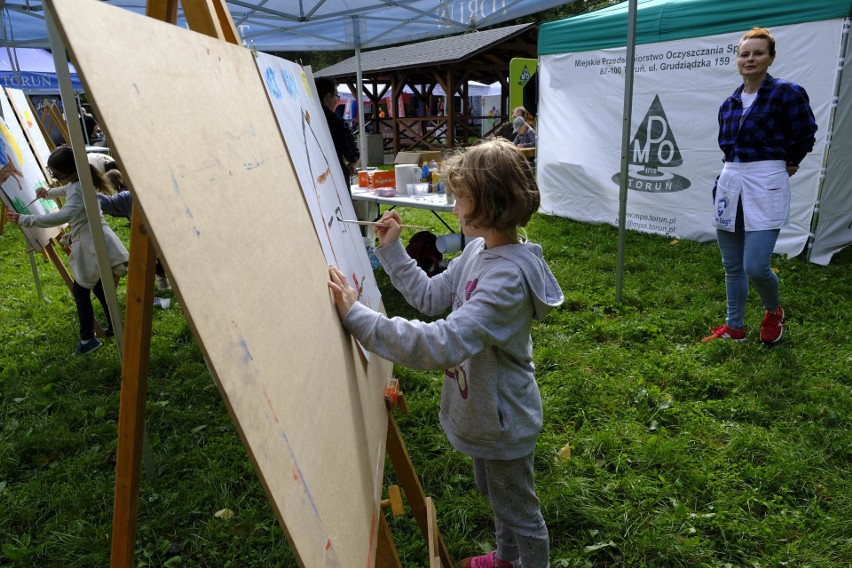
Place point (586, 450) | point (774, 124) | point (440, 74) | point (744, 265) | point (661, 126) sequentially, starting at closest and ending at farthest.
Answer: point (586, 450), point (774, 124), point (744, 265), point (661, 126), point (440, 74)

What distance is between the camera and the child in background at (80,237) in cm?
347

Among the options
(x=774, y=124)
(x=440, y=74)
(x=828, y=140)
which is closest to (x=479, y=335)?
(x=774, y=124)

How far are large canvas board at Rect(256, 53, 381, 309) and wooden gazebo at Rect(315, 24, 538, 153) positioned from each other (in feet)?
40.3

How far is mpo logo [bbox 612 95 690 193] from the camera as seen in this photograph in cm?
600

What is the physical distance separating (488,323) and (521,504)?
69 cm

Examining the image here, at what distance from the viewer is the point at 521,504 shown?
1653 mm

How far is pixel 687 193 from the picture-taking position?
19.5 ft

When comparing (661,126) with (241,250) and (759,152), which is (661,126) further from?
(241,250)

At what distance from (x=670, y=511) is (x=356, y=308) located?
1.77 metres

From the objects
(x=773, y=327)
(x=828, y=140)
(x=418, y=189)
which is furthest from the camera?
(x=828, y=140)

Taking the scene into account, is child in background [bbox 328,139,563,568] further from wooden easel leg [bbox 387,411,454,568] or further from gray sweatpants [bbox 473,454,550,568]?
wooden easel leg [bbox 387,411,454,568]

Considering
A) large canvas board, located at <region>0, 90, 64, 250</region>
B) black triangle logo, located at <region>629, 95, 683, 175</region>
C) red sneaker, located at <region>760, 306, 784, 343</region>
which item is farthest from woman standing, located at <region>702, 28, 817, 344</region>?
large canvas board, located at <region>0, 90, 64, 250</region>

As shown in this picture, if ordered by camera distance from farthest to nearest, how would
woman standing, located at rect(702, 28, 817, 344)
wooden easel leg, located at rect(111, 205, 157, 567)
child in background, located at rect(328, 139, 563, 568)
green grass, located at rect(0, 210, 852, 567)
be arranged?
1. woman standing, located at rect(702, 28, 817, 344)
2. green grass, located at rect(0, 210, 852, 567)
3. child in background, located at rect(328, 139, 563, 568)
4. wooden easel leg, located at rect(111, 205, 157, 567)

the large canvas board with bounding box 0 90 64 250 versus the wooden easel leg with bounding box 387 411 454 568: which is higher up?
the large canvas board with bounding box 0 90 64 250
